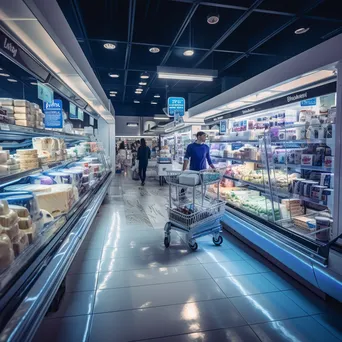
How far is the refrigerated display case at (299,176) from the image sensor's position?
2572 mm

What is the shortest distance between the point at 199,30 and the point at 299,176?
4.95 meters

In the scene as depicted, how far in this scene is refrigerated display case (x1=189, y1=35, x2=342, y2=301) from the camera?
2.57 metres

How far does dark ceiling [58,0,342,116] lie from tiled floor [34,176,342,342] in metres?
4.78

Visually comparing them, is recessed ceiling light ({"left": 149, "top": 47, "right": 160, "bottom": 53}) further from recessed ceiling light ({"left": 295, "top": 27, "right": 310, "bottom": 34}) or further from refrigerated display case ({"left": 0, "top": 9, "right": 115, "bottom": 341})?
refrigerated display case ({"left": 0, "top": 9, "right": 115, "bottom": 341})

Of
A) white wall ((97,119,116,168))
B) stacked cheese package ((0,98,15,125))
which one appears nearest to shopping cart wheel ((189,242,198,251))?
stacked cheese package ((0,98,15,125))

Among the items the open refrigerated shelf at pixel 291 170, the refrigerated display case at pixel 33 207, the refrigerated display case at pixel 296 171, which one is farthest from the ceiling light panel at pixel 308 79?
the refrigerated display case at pixel 33 207

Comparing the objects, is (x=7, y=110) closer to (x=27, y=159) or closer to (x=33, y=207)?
(x=27, y=159)

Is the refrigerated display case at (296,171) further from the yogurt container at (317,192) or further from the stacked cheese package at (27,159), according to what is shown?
the stacked cheese package at (27,159)

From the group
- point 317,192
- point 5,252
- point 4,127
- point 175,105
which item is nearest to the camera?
point 5,252

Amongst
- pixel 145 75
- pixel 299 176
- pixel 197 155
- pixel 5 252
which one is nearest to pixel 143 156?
pixel 145 75

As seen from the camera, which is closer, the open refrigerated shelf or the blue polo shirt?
the open refrigerated shelf

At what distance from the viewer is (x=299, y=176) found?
356 centimetres

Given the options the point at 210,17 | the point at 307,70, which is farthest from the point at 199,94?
Result: the point at 307,70

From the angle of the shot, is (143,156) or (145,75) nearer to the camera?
(143,156)
